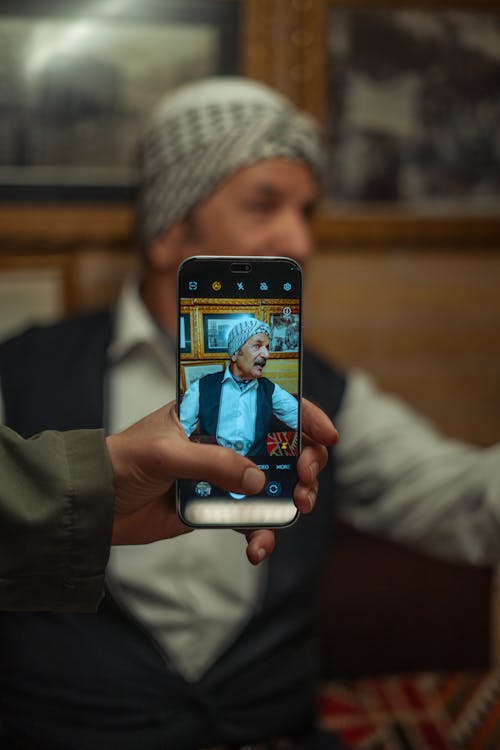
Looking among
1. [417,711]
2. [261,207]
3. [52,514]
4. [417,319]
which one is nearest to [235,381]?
[52,514]

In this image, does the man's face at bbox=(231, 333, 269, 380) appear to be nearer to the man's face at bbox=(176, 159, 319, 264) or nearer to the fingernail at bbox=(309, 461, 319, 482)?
the fingernail at bbox=(309, 461, 319, 482)

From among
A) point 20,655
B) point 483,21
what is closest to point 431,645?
point 20,655

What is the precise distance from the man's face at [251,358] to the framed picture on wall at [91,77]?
2.52 ft

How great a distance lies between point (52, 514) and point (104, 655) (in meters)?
0.26

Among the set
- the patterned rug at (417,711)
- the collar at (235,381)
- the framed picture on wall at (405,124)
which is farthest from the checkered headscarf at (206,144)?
the patterned rug at (417,711)

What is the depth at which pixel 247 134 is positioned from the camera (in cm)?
79

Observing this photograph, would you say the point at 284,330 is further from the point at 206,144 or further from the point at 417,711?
the point at 417,711

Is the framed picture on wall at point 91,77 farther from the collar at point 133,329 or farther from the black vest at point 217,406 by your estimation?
the black vest at point 217,406

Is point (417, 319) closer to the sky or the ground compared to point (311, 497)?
closer to the ground

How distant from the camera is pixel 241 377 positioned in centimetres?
37

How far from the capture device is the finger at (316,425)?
38 cm

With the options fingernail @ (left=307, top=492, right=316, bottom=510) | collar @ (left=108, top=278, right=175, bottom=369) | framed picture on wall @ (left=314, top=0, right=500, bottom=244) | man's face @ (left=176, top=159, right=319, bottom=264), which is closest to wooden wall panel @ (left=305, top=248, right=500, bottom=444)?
framed picture on wall @ (left=314, top=0, right=500, bottom=244)

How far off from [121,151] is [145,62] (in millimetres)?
127

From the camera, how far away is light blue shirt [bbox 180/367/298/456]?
14.5 inches
